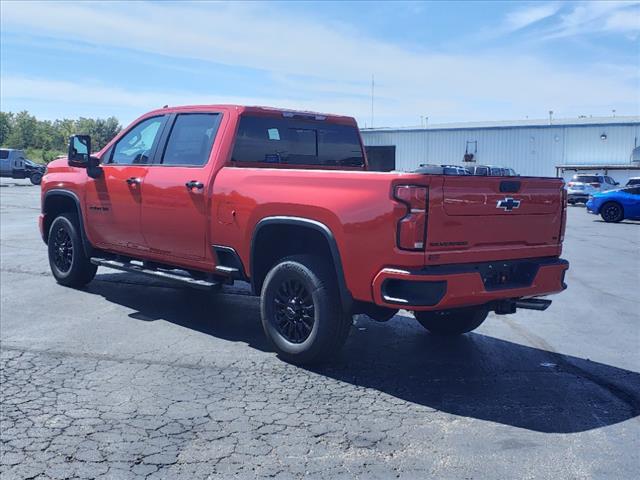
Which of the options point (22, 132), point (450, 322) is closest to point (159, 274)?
point (450, 322)

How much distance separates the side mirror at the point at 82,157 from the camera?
7539 millimetres

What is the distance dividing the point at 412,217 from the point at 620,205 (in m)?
20.6

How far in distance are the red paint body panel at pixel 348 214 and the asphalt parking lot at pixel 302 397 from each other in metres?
0.71

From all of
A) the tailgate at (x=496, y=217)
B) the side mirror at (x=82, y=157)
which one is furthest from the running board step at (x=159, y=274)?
the tailgate at (x=496, y=217)

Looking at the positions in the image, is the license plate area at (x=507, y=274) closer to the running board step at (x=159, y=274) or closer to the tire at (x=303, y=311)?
the tire at (x=303, y=311)

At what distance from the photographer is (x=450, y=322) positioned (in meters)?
6.40

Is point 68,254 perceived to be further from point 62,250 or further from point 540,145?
point 540,145

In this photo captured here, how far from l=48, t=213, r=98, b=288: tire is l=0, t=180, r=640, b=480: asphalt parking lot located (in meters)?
0.55

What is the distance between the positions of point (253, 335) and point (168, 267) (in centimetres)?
133

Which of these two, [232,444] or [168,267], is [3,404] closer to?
[232,444]

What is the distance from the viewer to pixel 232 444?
391 cm

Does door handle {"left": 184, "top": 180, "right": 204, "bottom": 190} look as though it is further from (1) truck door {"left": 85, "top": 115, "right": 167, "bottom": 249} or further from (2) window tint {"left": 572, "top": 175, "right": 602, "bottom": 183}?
(2) window tint {"left": 572, "top": 175, "right": 602, "bottom": 183}

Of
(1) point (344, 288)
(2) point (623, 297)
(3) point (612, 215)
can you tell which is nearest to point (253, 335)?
(1) point (344, 288)

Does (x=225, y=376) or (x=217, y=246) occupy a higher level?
(x=217, y=246)
